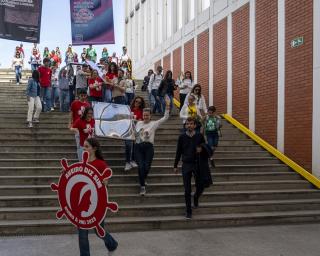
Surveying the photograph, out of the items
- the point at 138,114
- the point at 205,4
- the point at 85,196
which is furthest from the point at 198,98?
the point at 205,4

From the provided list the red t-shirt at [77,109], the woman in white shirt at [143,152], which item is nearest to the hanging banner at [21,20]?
the red t-shirt at [77,109]

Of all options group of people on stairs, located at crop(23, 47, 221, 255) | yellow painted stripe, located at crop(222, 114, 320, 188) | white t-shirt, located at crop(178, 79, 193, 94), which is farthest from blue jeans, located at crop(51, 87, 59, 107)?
yellow painted stripe, located at crop(222, 114, 320, 188)

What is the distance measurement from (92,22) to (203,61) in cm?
449

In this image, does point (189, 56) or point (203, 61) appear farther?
point (189, 56)

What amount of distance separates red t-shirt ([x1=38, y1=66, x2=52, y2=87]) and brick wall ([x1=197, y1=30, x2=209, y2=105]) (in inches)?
231

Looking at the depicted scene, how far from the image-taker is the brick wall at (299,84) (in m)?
11.7

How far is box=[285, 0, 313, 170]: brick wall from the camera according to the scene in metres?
11.7

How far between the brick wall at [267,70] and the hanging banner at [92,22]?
5089mm

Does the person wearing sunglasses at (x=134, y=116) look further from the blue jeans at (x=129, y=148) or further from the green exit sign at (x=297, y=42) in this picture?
the green exit sign at (x=297, y=42)

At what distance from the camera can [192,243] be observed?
25.3ft

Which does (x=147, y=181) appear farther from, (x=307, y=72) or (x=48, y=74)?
(x=48, y=74)

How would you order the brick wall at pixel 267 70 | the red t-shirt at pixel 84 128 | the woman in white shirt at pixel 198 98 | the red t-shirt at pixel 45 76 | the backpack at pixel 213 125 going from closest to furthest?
the red t-shirt at pixel 84 128, the backpack at pixel 213 125, the woman in white shirt at pixel 198 98, the brick wall at pixel 267 70, the red t-shirt at pixel 45 76

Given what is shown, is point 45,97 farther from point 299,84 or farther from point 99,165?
point 99,165

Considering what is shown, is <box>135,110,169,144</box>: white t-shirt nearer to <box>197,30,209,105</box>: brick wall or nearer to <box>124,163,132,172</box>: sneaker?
<box>124,163,132,172</box>: sneaker
